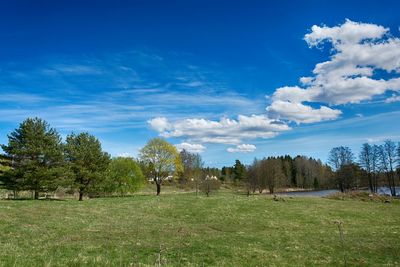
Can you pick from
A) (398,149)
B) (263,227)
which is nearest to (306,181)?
(398,149)

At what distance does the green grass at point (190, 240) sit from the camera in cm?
1504

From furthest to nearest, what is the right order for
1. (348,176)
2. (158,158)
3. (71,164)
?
(348,176) < (158,158) < (71,164)

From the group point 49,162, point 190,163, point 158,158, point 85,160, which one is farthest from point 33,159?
point 190,163

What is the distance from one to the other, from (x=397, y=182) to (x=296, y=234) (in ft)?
401

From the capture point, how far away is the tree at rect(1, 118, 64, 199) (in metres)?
49.7

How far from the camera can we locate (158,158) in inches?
3295

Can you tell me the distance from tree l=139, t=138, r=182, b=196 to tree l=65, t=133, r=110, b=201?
20533 mm

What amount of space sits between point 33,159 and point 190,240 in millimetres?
39045

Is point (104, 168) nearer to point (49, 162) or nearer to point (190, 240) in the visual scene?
point (49, 162)

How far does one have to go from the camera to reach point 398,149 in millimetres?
95688

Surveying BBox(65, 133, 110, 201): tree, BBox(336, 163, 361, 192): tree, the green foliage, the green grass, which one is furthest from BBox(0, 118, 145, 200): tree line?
BBox(336, 163, 361, 192): tree

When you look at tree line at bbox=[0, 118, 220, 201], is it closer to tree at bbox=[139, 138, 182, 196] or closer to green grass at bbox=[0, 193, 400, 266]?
tree at bbox=[139, 138, 182, 196]

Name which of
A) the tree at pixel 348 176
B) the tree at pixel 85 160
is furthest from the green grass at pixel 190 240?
the tree at pixel 348 176

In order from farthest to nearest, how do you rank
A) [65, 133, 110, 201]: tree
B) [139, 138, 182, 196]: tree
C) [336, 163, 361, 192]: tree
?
[336, 163, 361, 192]: tree, [139, 138, 182, 196]: tree, [65, 133, 110, 201]: tree
